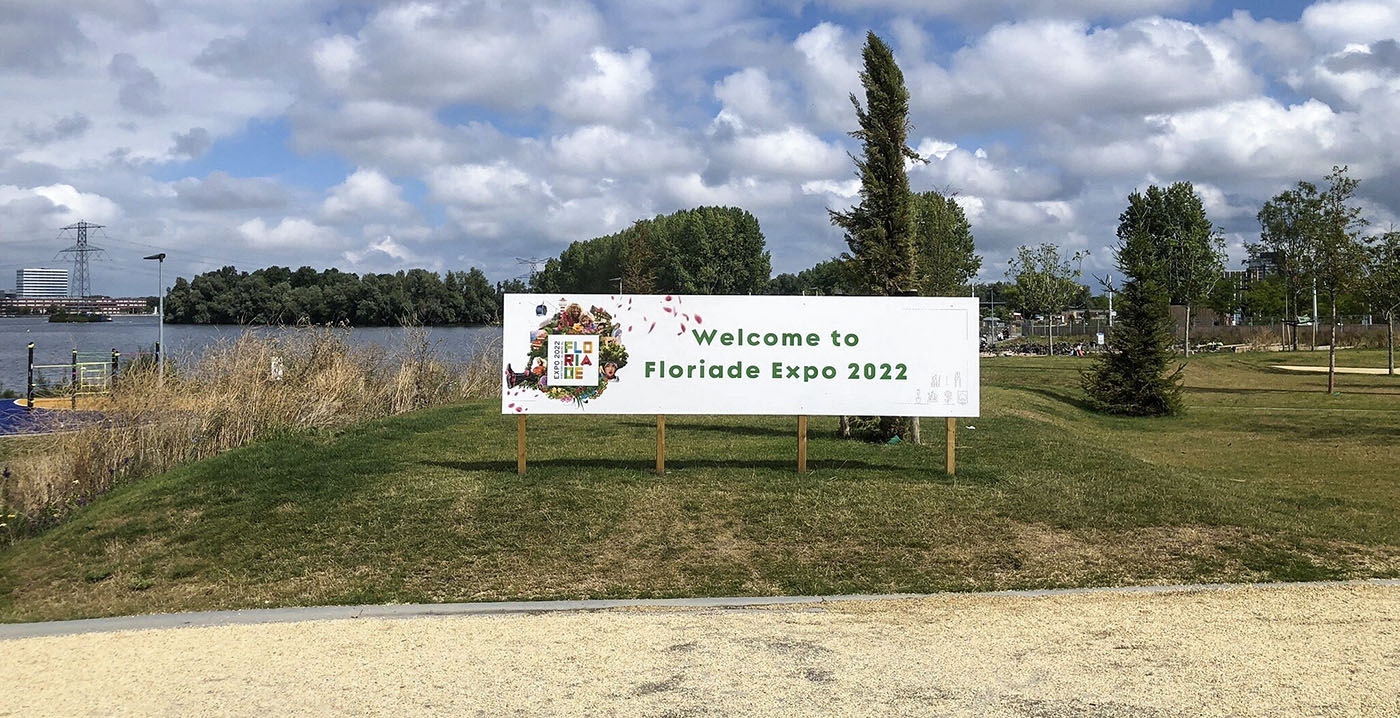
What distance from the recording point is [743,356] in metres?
10.6

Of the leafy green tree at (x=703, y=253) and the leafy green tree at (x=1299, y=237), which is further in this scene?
the leafy green tree at (x=703, y=253)

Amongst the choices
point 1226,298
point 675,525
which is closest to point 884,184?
point 675,525

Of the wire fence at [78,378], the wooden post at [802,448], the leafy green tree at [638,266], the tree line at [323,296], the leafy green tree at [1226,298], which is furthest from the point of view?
the leafy green tree at [1226,298]

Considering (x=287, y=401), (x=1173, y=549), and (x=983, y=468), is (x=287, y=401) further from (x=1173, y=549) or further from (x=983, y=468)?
(x=1173, y=549)

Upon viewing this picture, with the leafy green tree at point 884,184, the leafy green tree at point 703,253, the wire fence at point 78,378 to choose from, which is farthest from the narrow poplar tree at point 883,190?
the leafy green tree at point 703,253

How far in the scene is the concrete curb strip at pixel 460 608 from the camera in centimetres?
666

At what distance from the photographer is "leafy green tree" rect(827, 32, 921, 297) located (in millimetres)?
14391

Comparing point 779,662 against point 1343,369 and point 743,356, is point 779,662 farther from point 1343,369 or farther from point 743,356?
point 1343,369

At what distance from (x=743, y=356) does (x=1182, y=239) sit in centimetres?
5379

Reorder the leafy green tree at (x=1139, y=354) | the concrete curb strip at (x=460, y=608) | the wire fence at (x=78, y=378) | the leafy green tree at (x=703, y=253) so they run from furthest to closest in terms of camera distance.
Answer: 1. the leafy green tree at (x=703, y=253)
2. the leafy green tree at (x=1139, y=354)
3. the wire fence at (x=78, y=378)
4. the concrete curb strip at (x=460, y=608)

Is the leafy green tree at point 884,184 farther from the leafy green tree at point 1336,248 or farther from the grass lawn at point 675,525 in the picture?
the leafy green tree at point 1336,248

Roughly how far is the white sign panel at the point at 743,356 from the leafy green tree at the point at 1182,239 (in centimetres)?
3826

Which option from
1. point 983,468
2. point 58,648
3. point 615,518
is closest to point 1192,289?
point 983,468

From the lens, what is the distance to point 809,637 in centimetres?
619
